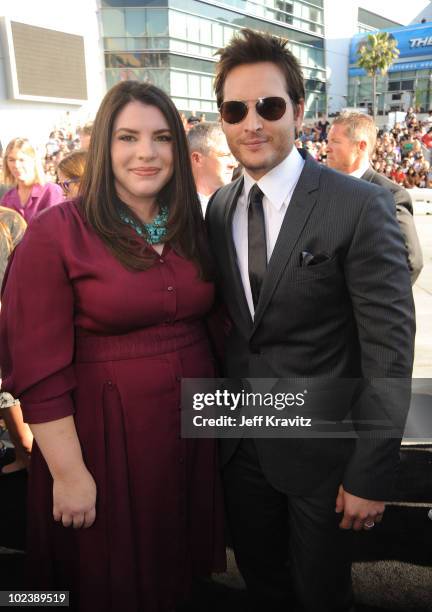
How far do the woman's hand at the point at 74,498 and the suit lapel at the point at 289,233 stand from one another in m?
0.74

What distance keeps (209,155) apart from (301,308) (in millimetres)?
2371

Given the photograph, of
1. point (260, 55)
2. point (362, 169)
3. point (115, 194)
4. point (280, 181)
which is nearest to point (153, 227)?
point (115, 194)

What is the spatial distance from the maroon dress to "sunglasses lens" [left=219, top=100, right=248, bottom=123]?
49 cm

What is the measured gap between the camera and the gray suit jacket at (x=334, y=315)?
1.44 metres

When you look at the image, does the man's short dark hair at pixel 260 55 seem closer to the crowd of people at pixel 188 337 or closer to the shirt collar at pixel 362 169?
the crowd of people at pixel 188 337

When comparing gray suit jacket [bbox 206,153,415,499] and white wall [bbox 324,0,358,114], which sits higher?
white wall [bbox 324,0,358,114]

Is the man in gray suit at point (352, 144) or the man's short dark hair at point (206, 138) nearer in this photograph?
the man's short dark hair at point (206, 138)

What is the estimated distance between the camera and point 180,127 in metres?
1.67

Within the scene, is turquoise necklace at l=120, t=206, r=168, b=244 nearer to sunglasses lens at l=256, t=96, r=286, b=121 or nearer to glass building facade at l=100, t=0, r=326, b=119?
sunglasses lens at l=256, t=96, r=286, b=121

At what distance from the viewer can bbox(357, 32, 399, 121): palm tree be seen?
36531mm

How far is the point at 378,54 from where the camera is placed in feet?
122

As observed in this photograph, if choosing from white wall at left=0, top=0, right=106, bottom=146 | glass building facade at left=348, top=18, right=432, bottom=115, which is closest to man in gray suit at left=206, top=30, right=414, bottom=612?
white wall at left=0, top=0, right=106, bottom=146

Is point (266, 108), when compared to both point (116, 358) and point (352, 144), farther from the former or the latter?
point (352, 144)

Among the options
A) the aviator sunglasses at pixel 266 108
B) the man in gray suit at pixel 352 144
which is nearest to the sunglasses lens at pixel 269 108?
the aviator sunglasses at pixel 266 108
